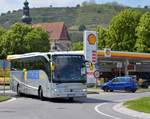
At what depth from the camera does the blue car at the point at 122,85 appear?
52094mm

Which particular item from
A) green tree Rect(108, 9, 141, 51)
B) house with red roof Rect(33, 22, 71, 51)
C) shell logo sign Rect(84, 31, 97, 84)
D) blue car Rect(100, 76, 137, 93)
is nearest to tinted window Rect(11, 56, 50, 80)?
shell logo sign Rect(84, 31, 97, 84)

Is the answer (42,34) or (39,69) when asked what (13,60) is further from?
(42,34)

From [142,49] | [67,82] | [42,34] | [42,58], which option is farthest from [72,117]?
[42,34]

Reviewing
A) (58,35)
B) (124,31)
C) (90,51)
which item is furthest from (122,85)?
(58,35)

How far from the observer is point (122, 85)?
2076 inches

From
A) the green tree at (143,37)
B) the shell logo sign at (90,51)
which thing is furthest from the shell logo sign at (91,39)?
the green tree at (143,37)

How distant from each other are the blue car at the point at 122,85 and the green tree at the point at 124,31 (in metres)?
39.0

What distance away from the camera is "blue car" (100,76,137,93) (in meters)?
52.1

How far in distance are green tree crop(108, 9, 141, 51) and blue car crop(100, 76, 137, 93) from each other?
39.0 meters

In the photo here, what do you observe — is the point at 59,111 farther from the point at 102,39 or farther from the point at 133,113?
the point at 102,39

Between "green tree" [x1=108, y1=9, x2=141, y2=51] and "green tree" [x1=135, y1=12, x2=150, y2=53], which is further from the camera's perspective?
"green tree" [x1=108, y1=9, x2=141, y2=51]

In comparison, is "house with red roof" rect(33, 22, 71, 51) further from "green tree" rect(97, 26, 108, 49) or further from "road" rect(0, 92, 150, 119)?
"road" rect(0, 92, 150, 119)

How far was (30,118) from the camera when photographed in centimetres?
2092

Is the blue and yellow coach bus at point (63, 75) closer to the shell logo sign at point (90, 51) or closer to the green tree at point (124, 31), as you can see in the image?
the shell logo sign at point (90, 51)
